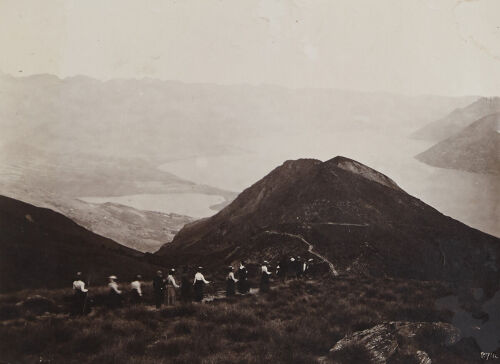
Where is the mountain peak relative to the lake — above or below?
above

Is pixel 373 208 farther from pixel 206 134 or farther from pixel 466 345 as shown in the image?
pixel 466 345

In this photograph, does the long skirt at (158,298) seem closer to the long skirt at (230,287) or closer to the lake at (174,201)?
the long skirt at (230,287)

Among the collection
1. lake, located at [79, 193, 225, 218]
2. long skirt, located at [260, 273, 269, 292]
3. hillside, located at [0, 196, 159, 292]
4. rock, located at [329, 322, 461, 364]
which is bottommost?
rock, located at [329, 322, 461, 364]

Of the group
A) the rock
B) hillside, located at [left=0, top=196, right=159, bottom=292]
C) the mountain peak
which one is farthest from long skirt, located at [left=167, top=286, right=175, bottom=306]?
the mountain peak

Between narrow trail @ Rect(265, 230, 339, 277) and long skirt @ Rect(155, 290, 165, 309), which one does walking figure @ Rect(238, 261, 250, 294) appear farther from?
narrow trail @ Rect(265, 230, 339, 277)

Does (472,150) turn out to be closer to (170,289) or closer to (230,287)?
(230,287)

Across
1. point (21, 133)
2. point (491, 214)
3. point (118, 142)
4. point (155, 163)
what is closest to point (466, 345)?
point (491, 214)

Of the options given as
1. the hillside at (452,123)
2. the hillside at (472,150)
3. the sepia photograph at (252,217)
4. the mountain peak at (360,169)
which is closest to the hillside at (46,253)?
the sepia photograph at (252,217)
